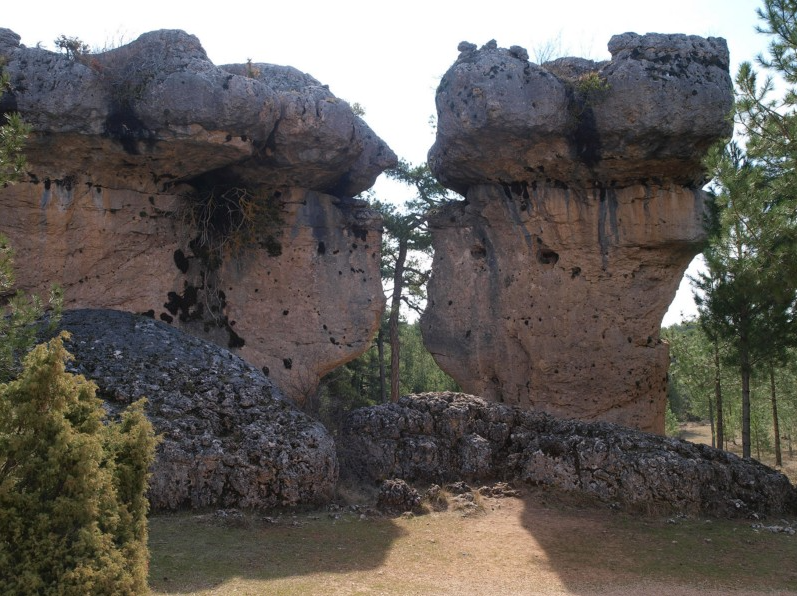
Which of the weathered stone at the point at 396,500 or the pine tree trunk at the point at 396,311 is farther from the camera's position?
the pine tree trunk at the point at 396,311

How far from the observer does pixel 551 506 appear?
11484 mm

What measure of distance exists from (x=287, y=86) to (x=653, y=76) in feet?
22.2

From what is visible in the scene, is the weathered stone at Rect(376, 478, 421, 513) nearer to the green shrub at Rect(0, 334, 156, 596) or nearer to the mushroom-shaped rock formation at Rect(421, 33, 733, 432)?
the mushroom-shaped rock formation at Rect(421, 33, 733, 432)

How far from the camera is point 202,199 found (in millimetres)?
15320

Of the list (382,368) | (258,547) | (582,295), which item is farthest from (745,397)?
(382,368)

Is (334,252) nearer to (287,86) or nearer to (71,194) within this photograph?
(287,86)

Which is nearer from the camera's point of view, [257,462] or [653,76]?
[257,462]

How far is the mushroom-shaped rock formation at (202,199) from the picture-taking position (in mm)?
13156

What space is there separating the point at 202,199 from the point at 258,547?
8196 millimetres

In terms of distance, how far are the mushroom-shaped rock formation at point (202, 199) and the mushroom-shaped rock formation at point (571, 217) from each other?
1986mm

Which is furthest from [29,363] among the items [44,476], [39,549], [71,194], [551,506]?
[71,194]

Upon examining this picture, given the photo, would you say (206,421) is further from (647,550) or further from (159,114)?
(647,550)

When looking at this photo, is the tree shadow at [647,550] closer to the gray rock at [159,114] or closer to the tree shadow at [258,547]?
the tree shadow at [258,547]

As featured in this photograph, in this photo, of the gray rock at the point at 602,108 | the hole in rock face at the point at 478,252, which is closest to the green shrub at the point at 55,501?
the gray rock at the point at 602,108
